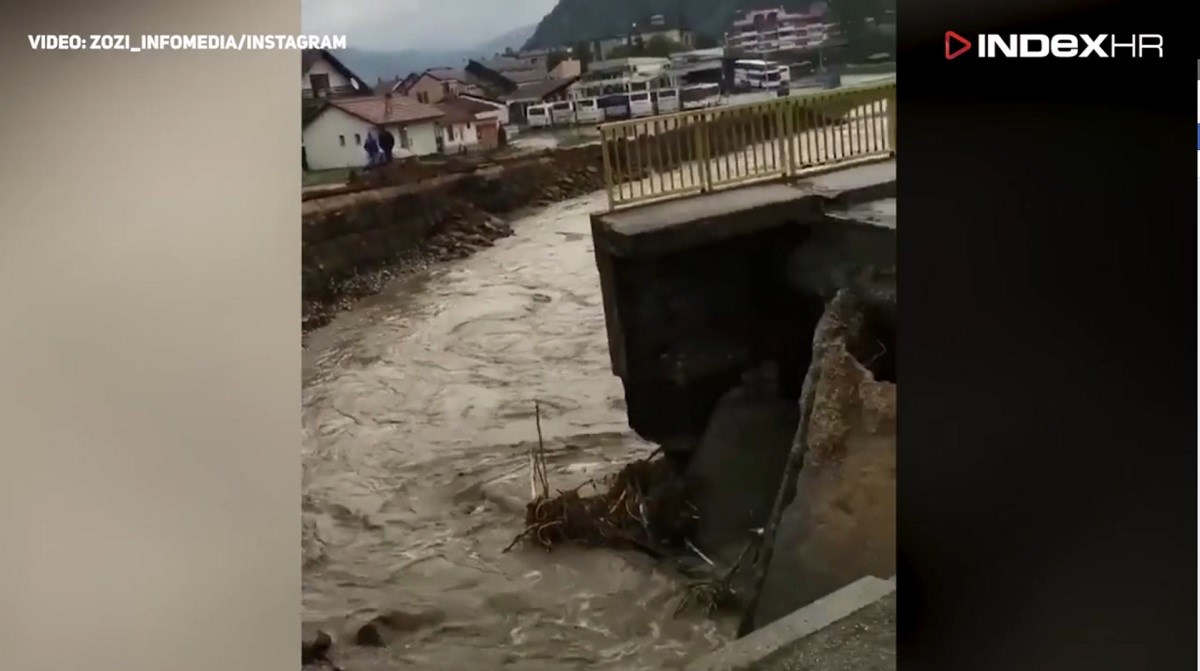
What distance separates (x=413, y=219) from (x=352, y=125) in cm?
20

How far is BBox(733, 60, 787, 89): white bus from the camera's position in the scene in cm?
184

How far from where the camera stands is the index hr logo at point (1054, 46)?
1.85m

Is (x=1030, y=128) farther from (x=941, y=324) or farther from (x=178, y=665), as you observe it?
(x=178, y=665)

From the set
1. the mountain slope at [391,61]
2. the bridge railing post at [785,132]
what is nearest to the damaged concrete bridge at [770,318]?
the bridge railing post at [785,132]

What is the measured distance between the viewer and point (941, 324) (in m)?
1.85

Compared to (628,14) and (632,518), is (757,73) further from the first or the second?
(632,518)

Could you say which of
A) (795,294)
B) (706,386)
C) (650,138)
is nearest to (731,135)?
(650,138)

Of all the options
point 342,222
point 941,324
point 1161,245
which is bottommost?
point 941,324

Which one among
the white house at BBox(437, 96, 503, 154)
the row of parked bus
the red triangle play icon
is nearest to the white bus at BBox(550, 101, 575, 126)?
the row of parked bus

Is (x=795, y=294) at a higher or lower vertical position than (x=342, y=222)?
lower

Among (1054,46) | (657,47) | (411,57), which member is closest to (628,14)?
(657,47)

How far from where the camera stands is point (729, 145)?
1.87 meters

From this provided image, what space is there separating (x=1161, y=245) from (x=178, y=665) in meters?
1.93

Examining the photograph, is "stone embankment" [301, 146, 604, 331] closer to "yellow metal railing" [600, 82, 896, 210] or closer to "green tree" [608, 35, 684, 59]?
"yellow metal railing" [600, 82, 896, 210]
